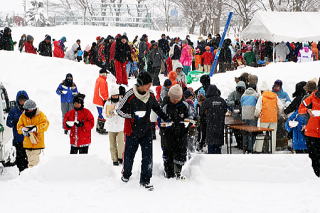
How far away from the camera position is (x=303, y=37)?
2509cm

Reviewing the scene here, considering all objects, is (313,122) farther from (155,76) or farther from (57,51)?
(57,51)

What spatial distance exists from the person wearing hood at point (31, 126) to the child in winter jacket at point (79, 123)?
17.5 inches

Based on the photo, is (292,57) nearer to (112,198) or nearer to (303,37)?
(303,37)

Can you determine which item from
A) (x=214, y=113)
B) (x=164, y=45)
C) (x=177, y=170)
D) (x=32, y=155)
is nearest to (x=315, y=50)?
(x=164, y=45)

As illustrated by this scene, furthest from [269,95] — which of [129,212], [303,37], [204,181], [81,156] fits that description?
[303,37]

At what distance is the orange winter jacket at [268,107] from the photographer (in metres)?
10.8

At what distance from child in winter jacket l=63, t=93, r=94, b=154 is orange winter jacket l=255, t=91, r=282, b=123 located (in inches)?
155

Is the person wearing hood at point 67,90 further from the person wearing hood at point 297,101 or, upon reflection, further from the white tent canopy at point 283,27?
the white tent canopy at point 283,27

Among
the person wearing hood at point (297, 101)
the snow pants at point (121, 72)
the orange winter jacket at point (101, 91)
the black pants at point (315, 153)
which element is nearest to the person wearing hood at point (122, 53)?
the snow pants at point (121, 72)

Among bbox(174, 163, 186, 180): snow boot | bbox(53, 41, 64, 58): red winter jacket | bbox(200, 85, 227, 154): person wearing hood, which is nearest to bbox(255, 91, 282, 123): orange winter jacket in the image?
bbox(200, 85, 227, 154): person wearing hood

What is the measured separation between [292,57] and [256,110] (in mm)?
16544

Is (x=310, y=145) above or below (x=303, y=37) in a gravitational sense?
below

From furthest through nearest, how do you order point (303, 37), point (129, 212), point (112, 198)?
point (303, 37) < point (112, 198) < point (129, 212)

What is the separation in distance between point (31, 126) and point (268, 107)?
514 centimetres
